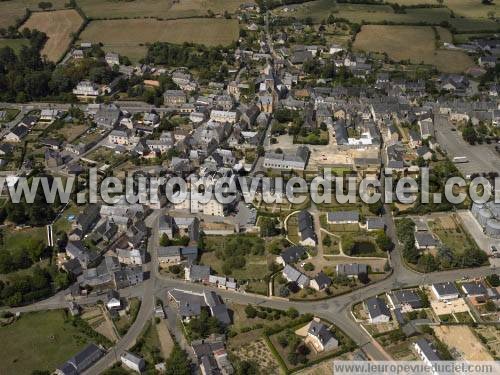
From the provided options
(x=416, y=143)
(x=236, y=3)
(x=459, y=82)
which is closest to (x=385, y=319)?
(x=416, y=143)

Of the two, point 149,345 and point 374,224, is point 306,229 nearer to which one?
point 374,224

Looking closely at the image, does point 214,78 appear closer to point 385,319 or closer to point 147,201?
point 147,201

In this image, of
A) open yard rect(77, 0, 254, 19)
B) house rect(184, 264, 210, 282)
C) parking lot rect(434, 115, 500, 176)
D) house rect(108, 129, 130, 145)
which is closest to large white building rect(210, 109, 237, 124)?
house rect(108, 129, 130, 145)

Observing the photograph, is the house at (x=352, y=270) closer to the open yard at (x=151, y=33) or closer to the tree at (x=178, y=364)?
the tree at (x=178, y=364)

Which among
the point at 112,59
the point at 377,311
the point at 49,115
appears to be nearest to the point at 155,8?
the point at 112,59

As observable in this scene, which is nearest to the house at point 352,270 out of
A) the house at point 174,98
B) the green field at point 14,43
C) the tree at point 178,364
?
the tree at point 178,364
